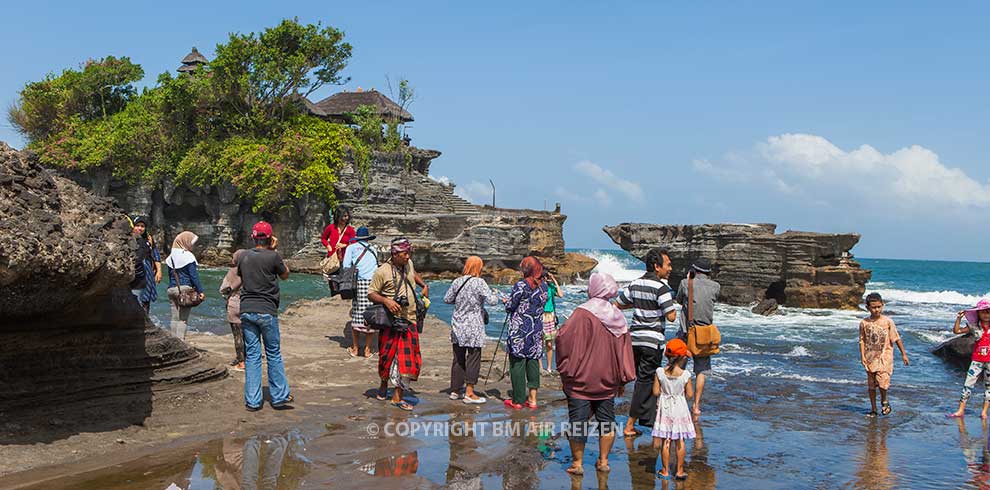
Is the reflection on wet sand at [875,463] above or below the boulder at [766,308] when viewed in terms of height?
below

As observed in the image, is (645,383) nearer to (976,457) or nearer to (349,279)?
(976,457)

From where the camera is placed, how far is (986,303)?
8.54 m

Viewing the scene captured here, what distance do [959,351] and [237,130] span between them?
130 feet

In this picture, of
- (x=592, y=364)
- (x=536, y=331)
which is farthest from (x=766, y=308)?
(x=592, y=364)

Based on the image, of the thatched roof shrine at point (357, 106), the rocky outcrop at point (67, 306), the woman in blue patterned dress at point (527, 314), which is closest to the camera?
the rocky outcrop at point (67, 306)

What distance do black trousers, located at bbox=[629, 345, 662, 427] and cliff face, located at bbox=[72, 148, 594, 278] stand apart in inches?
1340

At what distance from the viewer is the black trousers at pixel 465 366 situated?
799cm

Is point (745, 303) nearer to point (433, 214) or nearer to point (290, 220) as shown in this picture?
point (433, 214)

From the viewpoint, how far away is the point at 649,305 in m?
6.72

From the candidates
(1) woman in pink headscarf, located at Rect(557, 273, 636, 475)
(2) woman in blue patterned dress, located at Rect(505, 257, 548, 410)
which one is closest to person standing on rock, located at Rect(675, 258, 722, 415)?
(2) woman in blue patterned dress, located at Rect(505, 257, 548, 410)

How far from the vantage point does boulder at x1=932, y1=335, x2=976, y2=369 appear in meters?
15.2

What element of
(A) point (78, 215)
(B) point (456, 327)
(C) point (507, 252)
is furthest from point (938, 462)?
(C) point (507, 252)

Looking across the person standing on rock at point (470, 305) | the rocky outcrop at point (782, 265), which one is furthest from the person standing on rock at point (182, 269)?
the rocky outcrop at point (782, 265)

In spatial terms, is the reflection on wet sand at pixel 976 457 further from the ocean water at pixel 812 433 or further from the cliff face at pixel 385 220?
the cliff face at pixel 385 220
